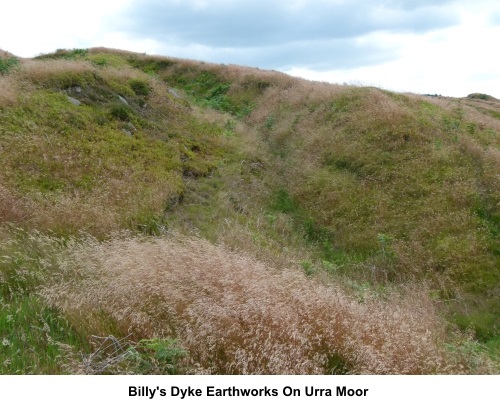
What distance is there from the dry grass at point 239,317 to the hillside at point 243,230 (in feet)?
0.08

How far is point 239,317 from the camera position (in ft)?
17.3

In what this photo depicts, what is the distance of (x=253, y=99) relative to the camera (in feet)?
86.9

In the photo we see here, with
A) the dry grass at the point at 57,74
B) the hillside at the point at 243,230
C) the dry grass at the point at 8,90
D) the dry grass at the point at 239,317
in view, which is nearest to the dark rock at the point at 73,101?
the hillside at the point at 243,230

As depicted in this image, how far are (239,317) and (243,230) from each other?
19.0 feet

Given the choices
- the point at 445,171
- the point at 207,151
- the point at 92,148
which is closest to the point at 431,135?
the point at 445,171

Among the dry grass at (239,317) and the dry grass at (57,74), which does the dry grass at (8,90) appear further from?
the dry grass at (239,317)

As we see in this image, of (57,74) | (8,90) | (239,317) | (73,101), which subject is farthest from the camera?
(57,74)

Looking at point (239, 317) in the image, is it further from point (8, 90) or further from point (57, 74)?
point (57, 74)

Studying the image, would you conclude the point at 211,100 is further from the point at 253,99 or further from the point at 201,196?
the point at 201,196

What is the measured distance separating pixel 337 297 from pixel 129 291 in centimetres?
282

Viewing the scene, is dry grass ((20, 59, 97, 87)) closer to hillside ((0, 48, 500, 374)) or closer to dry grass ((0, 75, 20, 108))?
hillside ((0, 48, 500, 374))

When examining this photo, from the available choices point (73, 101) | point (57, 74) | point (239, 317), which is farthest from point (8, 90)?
point (239, 317)

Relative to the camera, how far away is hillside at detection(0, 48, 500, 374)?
5152mm

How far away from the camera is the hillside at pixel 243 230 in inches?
203
